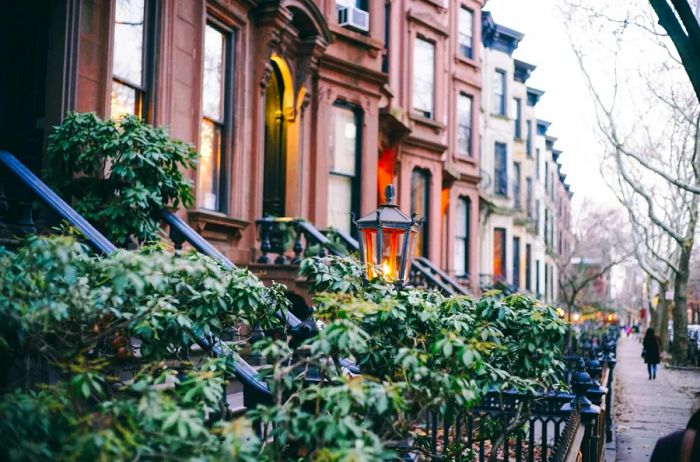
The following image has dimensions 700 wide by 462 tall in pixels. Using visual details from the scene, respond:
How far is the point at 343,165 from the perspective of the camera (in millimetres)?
16656

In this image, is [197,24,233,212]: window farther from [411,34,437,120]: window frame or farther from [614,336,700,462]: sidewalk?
[411,34,437,120]: window frame

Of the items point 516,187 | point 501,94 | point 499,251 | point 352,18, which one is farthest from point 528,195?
point 352,18

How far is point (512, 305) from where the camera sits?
6.26 metres

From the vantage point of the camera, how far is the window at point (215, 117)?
39.6ft

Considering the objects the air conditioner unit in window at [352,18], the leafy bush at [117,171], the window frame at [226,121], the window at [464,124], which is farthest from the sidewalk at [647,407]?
the air conditioner unit in window at [352,18]

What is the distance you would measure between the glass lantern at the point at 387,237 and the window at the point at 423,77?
536 inches

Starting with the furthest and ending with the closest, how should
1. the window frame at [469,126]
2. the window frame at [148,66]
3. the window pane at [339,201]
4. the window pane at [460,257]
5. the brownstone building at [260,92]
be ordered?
the window frame at [469,126], the window pane at [460,257], the window pane at [339,201], the window frame at [148,66], the brownstone building at [260,92]

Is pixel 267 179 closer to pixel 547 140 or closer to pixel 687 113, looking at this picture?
pixel 687 113

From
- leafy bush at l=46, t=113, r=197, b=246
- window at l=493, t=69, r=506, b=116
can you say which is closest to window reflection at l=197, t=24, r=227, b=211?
leafy bush at l=46, t=113, r=197, b=246

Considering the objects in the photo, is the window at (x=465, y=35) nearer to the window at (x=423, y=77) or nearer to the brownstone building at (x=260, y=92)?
the brownstone building at (x=260, y=92)

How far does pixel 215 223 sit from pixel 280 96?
3.94 meters

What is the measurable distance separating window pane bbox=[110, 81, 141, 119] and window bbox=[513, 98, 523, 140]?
29.4 meters

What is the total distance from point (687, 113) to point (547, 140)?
93.9ft

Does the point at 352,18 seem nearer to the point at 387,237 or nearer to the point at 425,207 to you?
the point at 425,207
